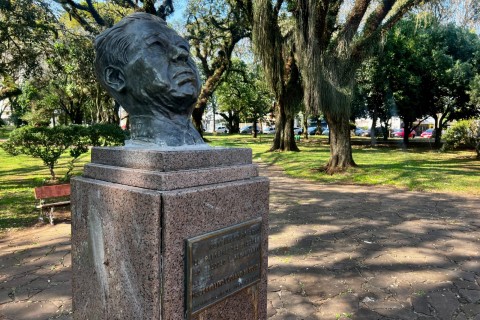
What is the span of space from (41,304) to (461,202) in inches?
318

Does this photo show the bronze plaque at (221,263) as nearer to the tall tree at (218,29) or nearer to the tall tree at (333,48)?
the tall tree at (333,48)

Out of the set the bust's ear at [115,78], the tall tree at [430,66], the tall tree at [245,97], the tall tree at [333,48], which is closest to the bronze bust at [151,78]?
the bust's ear at [115,78]

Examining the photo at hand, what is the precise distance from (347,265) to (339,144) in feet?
23.9

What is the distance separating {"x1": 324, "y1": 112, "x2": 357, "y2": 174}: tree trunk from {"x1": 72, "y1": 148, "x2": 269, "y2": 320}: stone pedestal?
8834 mm

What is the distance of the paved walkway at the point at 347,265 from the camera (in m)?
3.43

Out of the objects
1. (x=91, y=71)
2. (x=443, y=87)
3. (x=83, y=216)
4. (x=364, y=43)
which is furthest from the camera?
(x=443, y=87)

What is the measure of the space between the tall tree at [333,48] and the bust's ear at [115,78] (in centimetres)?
765

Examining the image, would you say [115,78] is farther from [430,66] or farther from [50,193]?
[430,66]

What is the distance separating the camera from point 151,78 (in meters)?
2.51

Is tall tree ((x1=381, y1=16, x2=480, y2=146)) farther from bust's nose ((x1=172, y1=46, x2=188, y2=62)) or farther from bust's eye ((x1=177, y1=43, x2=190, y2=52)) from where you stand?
bust's nose ((x1=172, y1=46, x2=188, y2=62))

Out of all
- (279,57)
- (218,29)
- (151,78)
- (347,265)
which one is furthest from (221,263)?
(218,29)

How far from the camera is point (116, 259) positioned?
2234 mm

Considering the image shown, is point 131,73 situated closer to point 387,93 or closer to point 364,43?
point 364,43

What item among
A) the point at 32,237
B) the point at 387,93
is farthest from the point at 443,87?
the point at 32,237
